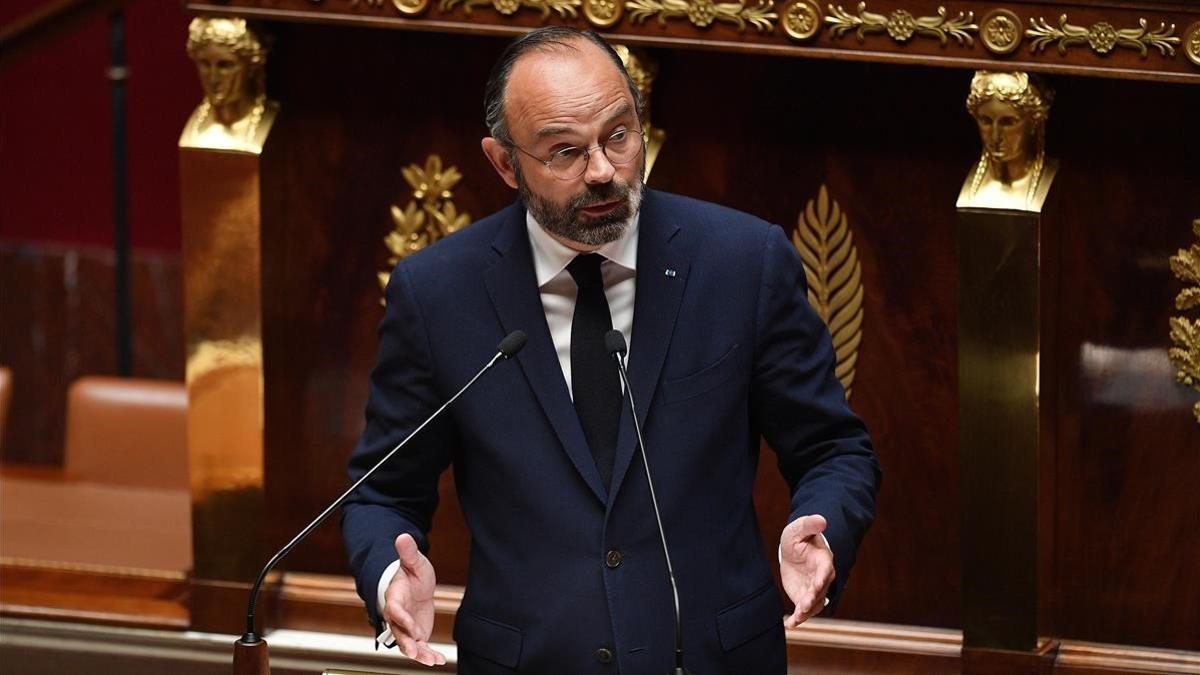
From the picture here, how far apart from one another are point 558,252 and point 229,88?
1.00m

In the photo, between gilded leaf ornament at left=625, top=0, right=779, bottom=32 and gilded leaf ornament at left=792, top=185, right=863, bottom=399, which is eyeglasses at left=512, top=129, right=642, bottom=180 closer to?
gilded leaf ornament at left=625, top=0, right=779, bottom=32

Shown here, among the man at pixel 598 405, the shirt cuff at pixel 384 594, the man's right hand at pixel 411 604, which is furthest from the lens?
the man at pixel 598 405

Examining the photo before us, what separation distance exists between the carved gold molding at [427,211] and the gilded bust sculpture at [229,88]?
234 millimetres

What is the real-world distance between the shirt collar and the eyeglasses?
88 mm

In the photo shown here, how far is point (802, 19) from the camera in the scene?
2.94 metres

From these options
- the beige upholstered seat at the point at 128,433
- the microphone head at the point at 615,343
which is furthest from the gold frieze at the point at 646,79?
the beige upholstered seat at the point at 128,433

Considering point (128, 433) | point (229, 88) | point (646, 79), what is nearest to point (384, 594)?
point (646, 79)

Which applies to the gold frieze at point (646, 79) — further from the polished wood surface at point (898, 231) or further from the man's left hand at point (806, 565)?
the man's left hand at point (806, 565)

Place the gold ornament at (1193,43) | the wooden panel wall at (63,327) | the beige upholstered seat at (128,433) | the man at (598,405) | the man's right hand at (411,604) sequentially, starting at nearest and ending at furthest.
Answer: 1. the man's right hand at (411,604)
2. the man at (598,405)
3. the gold ornament at (1193,43)
4. the beige upholstered seat at (128,433)
5. the wooden panel wall at (63,327)

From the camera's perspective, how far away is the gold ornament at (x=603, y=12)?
9.92 feet

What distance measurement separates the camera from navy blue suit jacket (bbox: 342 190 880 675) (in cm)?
234

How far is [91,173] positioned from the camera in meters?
5.38

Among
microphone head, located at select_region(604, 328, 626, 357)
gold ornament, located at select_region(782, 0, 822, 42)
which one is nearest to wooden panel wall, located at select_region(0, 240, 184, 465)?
gold ornament, located at select_region(782, 0, 822, 42)

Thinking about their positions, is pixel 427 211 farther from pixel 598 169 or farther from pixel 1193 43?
pixel 1193 43
